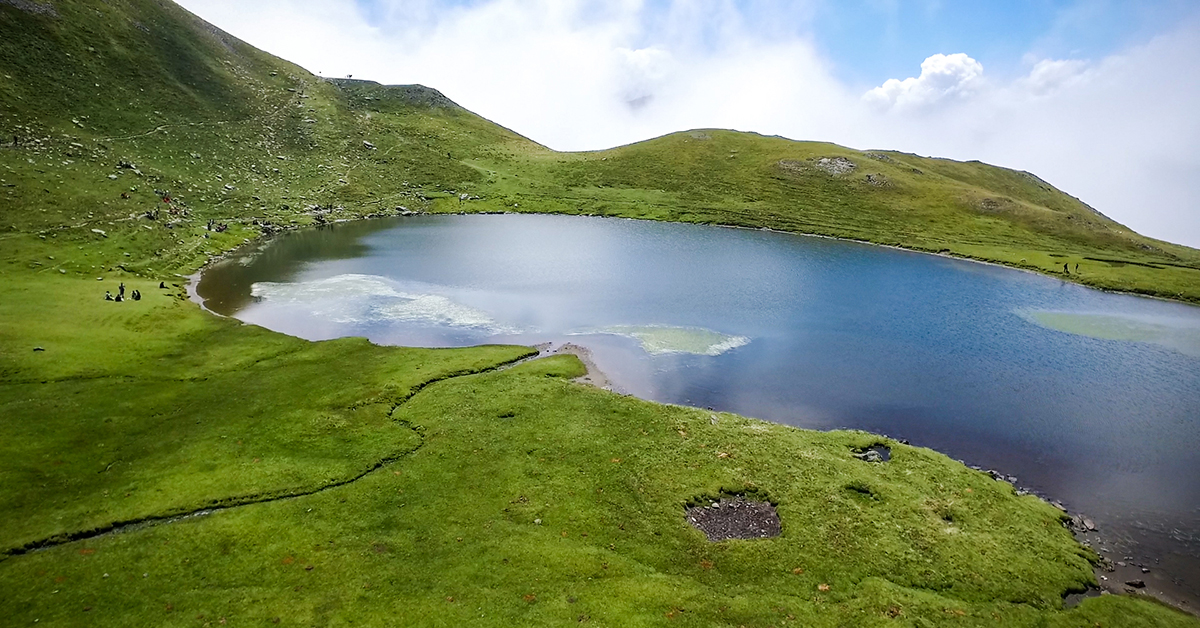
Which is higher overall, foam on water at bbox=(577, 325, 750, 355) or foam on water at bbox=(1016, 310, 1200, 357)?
foam on water at bbox=(1016, 310, 1200, 357)

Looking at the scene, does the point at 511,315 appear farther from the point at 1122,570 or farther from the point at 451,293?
the point at 1122,570

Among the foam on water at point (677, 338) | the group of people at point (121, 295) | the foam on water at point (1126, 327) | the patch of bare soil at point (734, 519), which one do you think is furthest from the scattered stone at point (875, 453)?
the group of people at point (121, 295)

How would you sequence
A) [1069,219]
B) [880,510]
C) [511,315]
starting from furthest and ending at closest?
[1069,219] < [511,315] < [880,510]

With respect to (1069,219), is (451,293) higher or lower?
lower

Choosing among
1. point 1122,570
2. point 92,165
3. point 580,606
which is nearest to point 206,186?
point 92,165

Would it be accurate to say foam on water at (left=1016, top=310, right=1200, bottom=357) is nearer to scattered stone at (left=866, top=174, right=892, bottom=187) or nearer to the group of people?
scattered stone at (left=866, top=174, right=892, bottom=187)

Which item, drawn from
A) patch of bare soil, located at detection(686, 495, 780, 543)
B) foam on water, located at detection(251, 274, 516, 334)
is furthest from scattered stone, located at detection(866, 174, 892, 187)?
patch of bare soil, located at detection(686, 495, 780, 543)
